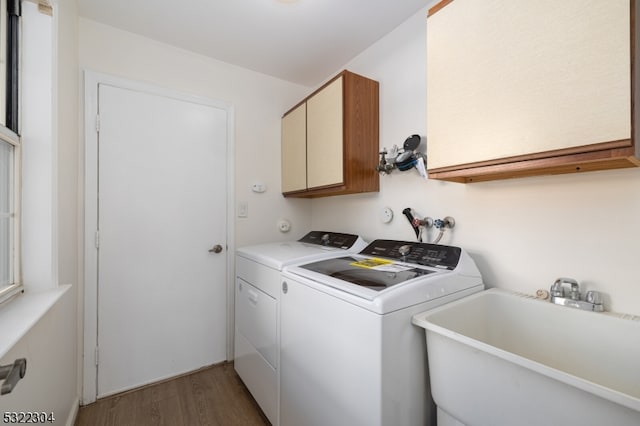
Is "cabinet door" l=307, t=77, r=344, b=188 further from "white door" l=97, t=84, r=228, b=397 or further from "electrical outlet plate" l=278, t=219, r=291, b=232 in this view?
"white door" l=97, t=84, r=228, b=397

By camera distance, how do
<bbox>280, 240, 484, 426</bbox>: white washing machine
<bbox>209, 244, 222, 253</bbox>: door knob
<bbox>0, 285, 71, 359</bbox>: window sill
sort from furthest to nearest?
<bbox>209, 244, 222, 253</bbox>: door knob, <bbox>280, 240, 484, 426</bbox>: white washing machine, <bbox>0, 285, 71, 359</bbox>: window sill

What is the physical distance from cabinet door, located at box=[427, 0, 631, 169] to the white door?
1703 millimetres

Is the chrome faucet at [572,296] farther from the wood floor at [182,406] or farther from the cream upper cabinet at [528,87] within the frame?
the wood floor at [182,406]

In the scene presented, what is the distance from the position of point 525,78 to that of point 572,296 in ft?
2.78

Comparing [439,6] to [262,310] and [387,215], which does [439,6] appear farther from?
[262,310]

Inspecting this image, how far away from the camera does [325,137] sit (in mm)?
1917

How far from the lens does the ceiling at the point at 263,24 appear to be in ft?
5.29

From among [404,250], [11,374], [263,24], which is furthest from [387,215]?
[11,374]

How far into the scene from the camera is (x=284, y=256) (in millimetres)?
1625

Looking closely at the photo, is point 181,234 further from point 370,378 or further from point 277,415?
point 370,378

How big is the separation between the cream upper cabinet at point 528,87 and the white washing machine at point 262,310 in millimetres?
904

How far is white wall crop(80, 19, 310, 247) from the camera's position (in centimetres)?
182

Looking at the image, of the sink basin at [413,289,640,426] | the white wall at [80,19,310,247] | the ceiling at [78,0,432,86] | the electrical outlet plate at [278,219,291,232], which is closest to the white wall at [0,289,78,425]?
the white wall at [80,19,310,247]

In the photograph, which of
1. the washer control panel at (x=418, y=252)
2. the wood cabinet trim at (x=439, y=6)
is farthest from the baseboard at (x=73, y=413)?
the wood cabinet trim at (x=439, y=6)
